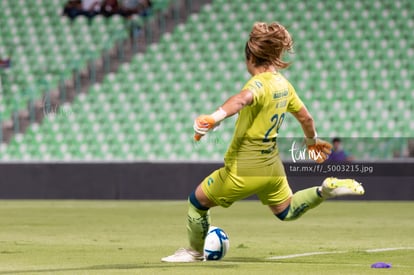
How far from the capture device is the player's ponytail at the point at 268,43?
7.95 metres

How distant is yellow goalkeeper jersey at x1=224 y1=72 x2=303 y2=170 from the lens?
7.96 metres

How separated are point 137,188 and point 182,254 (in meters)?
12.1

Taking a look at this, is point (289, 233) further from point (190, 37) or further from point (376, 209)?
point (190, 37)

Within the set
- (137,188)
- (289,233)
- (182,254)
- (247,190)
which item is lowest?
(137,188)

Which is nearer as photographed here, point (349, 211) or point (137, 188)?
point (349, 211)

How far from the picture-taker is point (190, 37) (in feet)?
83.3

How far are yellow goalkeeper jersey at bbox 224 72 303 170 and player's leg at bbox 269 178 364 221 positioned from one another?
15.2 inches

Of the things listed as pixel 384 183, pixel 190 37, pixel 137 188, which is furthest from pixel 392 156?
pixel 190 37

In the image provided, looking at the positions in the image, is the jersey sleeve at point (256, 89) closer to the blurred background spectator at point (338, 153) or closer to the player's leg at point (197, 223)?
the player's leg at point (197, 223)

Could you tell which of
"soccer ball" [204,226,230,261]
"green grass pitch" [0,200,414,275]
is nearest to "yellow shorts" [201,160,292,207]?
"soccer ball" [204,226,230,261]

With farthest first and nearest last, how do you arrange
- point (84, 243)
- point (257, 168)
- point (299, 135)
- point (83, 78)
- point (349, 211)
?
point (83, 78) < point (299, 135) < point (349, 211) < point (84, 243) < point (257, 168)

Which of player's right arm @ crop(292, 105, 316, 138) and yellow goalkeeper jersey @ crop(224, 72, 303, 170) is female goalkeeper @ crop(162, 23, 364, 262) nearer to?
yellow goalkeeper jersey @ crop(224, 72, 303, 170)

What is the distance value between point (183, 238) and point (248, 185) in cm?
421

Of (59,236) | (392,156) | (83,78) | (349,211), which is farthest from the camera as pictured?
(83,78)
